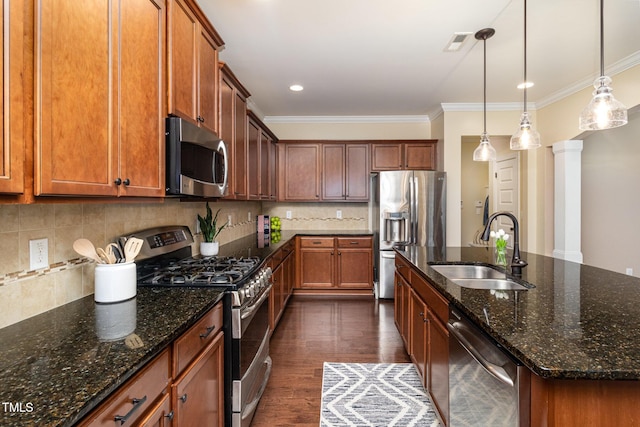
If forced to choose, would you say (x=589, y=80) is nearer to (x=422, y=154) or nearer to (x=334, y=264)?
(x=422, y=154)

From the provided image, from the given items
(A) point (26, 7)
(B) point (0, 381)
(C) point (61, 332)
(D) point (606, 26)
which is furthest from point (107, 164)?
(D) point (606, 26)

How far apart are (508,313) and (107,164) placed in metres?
1.63

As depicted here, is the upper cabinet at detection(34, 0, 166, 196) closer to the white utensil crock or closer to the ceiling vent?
the white utensil crock

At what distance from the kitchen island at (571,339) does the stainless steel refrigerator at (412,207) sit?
2.60 meters

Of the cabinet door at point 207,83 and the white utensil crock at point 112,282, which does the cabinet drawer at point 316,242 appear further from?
the white utensil crock at point 112,282

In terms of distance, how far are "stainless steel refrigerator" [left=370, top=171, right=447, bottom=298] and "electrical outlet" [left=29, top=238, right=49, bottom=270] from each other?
364cm

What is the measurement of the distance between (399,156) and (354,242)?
1463mm

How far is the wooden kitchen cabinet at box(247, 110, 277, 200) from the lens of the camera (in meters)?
3.38

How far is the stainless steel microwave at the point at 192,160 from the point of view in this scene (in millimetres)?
1596

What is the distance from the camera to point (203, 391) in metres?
1.43

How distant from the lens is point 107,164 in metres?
1.21

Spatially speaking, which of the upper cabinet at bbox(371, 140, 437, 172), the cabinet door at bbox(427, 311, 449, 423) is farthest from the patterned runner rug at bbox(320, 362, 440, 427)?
the upper cabinet at bbox(371, 140, 437, 172)

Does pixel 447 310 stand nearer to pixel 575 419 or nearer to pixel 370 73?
pixel 575 419

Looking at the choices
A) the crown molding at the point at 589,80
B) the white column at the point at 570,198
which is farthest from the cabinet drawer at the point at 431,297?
the crown molding at the point at 589,80
